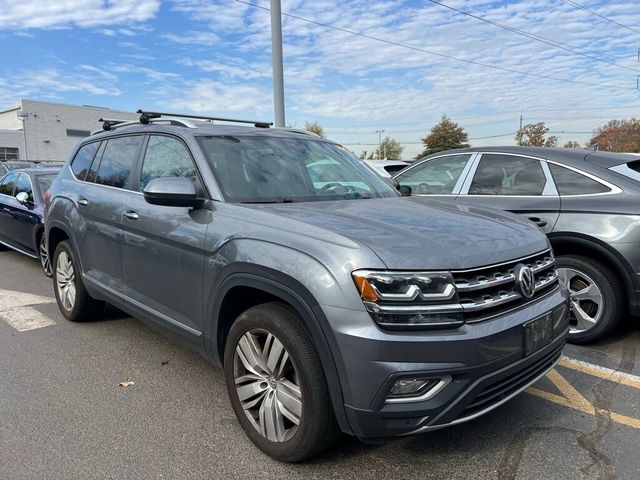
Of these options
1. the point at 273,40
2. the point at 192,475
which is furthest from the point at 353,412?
the point at 273,40

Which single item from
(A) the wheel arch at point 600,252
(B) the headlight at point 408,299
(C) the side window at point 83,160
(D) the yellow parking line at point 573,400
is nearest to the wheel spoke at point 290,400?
(B) the headlight at point 408,299

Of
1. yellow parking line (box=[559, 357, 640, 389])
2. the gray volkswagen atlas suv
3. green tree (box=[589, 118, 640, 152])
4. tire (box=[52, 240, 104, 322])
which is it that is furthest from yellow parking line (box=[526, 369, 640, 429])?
green tree (box=[589, 118, 640, 152])

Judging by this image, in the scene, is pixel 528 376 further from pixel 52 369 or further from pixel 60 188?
pixel 60 188

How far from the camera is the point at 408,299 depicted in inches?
86.9

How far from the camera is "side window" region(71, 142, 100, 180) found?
480 centimetres

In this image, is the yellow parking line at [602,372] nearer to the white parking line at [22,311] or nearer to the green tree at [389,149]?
the white parking line at [22,311]

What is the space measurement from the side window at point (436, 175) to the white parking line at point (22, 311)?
164 inches

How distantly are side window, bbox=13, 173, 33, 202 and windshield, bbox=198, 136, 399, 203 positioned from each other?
16.6 feet

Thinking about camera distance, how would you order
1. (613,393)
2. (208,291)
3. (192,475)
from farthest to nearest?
(613,393) < (208,291) < (192,475)

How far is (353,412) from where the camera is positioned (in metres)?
2.23

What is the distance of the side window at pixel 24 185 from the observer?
7.34 meters

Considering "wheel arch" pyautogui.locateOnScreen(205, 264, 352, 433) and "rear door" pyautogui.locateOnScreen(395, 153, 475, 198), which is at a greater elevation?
"rear door" pyautogui.locateOnScreen(395, 153, 475, 198)

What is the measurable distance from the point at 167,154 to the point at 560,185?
344 centimetres

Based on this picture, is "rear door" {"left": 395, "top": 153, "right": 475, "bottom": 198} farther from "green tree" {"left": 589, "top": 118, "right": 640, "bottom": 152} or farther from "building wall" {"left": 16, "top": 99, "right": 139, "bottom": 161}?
"green tree" {"left": 589, "top": 118, "right": 640, "bottom": 152}
